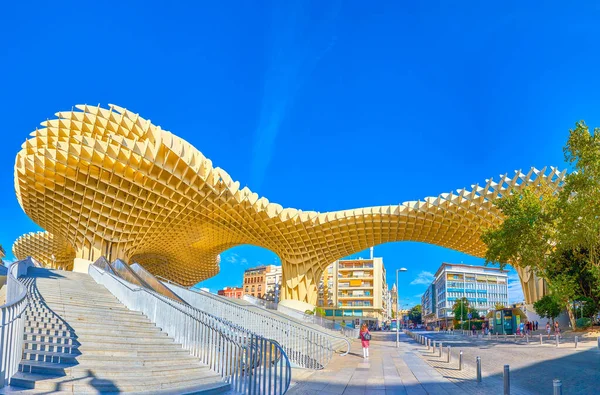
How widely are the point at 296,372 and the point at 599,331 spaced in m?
24.0

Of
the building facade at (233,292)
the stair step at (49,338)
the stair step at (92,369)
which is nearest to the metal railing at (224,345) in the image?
the stair step at (92,369)

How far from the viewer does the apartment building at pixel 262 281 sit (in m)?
122

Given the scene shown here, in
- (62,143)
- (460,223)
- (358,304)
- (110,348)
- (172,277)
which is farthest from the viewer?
(358,304)

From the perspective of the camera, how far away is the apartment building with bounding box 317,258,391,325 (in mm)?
96575

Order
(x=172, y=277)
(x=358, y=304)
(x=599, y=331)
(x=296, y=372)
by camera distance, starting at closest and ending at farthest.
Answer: (x=296, y=372)
(x=599, y=331)
(x=172, y=277)
(x=358, y=304)

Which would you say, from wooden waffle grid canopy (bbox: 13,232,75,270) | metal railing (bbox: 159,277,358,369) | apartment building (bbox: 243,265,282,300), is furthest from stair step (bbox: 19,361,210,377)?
apartment building (bbox: 243,265,282,300)

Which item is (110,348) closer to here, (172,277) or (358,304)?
(172,277)

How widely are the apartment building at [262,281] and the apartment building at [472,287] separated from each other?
143ft

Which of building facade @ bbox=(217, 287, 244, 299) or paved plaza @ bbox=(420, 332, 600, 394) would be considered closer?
paved plaza @ bbox=(420, 332, 600, 394)

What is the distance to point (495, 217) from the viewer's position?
4047cm

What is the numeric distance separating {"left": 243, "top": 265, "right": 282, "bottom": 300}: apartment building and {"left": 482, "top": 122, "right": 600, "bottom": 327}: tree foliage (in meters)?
90.6

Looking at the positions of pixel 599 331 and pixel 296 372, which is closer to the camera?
pixel 296 372

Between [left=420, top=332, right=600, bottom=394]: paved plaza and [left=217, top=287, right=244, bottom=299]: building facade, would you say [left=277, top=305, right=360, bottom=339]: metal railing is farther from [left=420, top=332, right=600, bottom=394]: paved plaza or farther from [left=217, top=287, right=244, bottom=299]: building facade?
[left=217, top=287, right=244, bottom=299]: building facade

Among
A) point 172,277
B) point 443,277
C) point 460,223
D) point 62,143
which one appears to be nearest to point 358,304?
point 443,277
